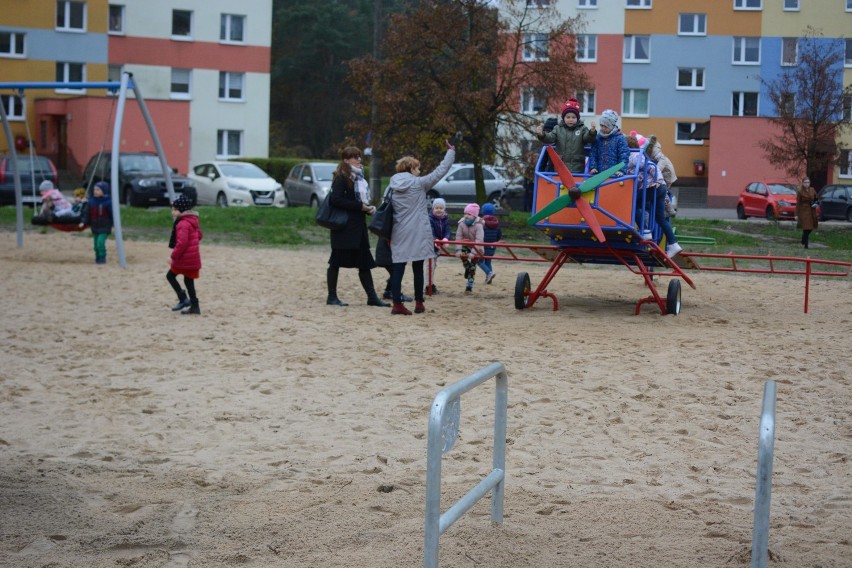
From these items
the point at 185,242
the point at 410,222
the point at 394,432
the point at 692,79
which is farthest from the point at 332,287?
the point at 692,79

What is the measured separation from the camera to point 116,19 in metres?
53.0

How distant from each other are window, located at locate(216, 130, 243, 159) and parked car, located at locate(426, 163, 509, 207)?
19.5m

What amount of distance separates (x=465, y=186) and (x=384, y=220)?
25.0 m

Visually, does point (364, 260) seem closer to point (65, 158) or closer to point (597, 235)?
point (597, 235)

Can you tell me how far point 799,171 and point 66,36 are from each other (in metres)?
33.6

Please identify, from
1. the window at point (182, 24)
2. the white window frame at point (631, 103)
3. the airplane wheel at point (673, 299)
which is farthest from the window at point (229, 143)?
the airplane wheel at point (673, 299)

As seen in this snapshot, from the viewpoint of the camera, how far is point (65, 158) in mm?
50500

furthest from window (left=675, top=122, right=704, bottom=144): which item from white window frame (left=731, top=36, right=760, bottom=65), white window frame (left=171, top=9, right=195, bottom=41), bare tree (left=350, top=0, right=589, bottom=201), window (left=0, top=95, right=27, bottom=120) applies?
window (left=0, top=95, right=27, bottom=120)

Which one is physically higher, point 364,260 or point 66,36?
point 66,36

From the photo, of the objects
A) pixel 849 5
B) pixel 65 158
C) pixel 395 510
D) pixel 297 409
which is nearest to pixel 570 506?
pixel 395 510

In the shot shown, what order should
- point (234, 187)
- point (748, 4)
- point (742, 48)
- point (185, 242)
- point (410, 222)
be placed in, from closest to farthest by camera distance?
point (185, 242), point (410, 222), point (234, 187), point (748, 4), point (742, 48)

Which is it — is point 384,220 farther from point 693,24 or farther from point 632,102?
point 693,24

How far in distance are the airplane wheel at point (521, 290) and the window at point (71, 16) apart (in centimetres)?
4329

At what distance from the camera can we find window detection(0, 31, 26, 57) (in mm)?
50875
